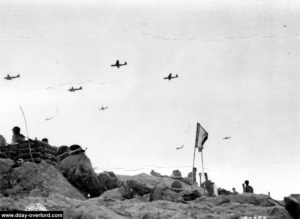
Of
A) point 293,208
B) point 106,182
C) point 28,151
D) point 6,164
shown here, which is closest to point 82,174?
point 106,182

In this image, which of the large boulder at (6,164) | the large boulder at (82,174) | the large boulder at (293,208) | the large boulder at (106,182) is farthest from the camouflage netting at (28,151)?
the large boulder at (293,208)

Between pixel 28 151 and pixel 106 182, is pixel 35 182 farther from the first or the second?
pixel 106 182

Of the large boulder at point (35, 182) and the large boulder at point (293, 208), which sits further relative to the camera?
the large boulder at point (35, 182)

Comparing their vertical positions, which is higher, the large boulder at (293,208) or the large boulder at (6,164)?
the large boulder at (6,164)

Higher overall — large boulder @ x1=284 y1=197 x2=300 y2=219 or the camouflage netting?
the camouflage netting

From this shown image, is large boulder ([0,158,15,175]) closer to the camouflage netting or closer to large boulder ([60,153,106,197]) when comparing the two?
the camouflage netting

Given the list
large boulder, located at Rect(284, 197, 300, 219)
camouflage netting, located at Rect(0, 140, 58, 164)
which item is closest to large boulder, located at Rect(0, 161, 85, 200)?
camouflage netting, located at Rect(0, 140, 58, 164)

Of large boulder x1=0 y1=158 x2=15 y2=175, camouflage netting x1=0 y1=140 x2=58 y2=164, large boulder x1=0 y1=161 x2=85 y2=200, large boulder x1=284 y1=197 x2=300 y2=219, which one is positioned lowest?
large boulder x1=284 y1=197 x2=300 y2=219

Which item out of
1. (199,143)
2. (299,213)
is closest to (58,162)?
(199,143)

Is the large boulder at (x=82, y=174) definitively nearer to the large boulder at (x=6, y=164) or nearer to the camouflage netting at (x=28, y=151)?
the camouflage netting at (x=28, y=151)
